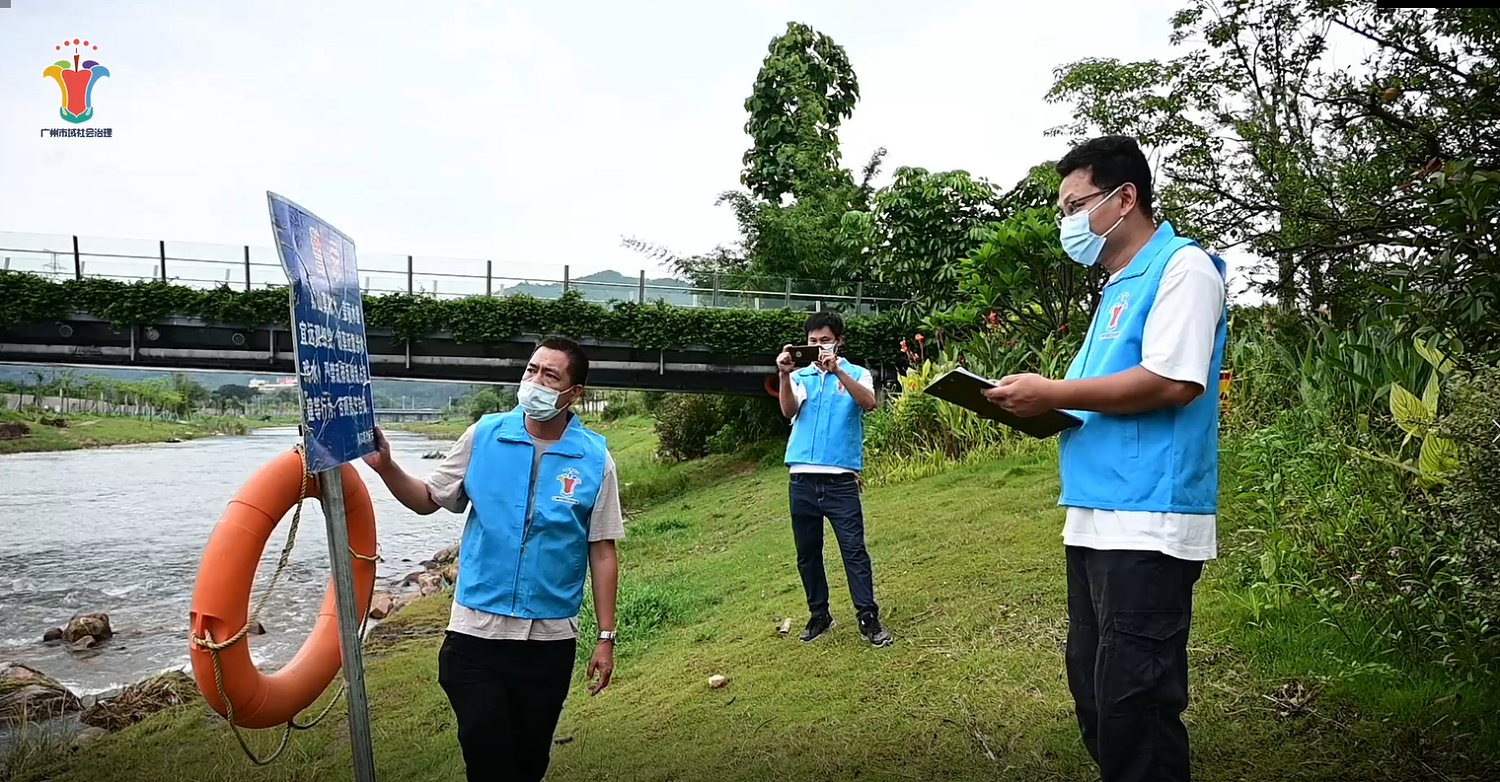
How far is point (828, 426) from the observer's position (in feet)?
16.4

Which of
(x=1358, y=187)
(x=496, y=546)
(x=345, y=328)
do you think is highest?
(x=1358, y=187)

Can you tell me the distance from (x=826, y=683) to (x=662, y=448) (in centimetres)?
1736

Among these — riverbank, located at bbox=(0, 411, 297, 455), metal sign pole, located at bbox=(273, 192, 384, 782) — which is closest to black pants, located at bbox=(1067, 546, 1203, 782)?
metal sign pole, located at bbox=(273, 192, 384, 782)

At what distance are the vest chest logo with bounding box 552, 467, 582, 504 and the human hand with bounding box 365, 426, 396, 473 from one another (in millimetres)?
481

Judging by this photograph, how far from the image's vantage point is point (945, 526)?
24.3 feet

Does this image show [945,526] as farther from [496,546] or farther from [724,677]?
[496,546]

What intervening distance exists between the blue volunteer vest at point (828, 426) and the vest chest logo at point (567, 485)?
2.18 m

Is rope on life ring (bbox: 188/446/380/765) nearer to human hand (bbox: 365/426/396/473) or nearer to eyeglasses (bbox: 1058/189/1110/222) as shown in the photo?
human hand (bbox: 365/426/396/473)

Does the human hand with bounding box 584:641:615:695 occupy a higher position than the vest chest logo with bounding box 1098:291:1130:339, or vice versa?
the vest chest logo with bounding box 1098:291:1130:339

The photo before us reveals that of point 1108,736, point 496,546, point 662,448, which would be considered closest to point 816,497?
point 496,546

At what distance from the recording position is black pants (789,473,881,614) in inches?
193

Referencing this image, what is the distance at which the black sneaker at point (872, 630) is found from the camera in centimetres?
494

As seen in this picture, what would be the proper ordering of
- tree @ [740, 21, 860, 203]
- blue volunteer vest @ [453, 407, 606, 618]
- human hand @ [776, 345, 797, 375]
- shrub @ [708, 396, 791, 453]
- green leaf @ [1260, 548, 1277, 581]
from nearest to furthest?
1. blue volunteer vest @ [453, 407, 606, 618]
2. green leaf @ [1260, 548, 1277, 581]
3. human hand @ [776, 345, 797, 375]
4. shrub @ [708, 396, 791, 453]
5. tree @ [740, 21, 860, 203]

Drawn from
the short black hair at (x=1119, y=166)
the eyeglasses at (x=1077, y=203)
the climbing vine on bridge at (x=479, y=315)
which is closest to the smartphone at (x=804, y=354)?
the eyeglasses at (x=1077, y=203)
